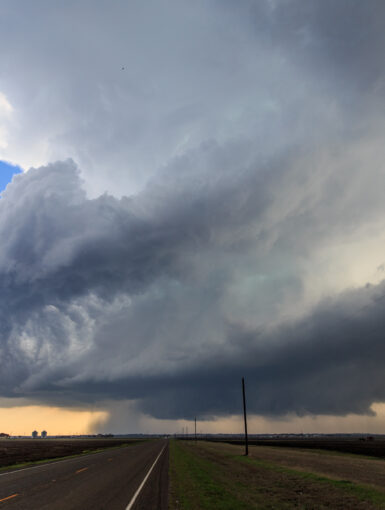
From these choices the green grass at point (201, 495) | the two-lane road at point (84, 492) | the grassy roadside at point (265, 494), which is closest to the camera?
the two-lane road at point (84, 492)

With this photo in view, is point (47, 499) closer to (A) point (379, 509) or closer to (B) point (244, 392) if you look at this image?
(A) point (379, 509)

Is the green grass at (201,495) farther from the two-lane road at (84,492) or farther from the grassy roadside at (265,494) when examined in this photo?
the two-lane road at (84,492)

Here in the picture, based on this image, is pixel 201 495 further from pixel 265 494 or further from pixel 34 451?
pixel 34 451

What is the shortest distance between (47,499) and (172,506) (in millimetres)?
5121

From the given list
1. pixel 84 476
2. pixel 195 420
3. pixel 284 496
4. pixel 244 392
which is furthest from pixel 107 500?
pixel 195 420

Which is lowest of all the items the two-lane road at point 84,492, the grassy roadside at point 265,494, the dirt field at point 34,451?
the grassy roadside at point 265,494

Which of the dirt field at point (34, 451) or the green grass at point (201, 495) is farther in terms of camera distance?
the dirt field at point (34, 451)

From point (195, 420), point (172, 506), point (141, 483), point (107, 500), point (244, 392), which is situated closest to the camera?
point (172, 506)

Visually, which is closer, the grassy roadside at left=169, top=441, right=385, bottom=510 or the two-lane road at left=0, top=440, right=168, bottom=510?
the two-lane road at left=0, top=440, right=168, bottom=510

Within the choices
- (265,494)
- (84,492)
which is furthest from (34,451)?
(265,494)

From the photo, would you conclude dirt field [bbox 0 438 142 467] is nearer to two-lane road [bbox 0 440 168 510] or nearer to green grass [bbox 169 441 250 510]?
two-lane road [bbox 0 440 168 510]

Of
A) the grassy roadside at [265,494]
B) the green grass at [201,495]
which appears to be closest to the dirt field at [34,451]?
the green grass at [201,495]

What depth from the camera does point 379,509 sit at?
15.4m

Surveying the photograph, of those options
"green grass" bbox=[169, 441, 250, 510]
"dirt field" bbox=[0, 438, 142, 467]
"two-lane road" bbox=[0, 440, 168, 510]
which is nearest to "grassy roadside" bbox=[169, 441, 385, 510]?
"green grass" bbox=[169, 441, 250, 510]
